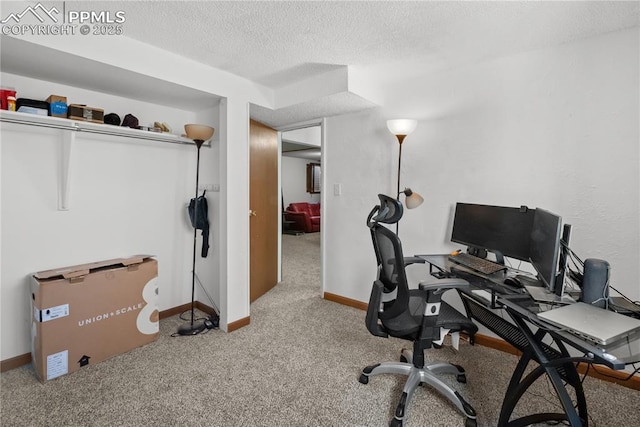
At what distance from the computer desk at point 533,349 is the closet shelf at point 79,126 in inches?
97.1

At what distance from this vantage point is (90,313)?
2092mm

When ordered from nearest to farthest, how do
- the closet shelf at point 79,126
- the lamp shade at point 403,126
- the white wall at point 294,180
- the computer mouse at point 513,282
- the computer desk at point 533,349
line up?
the computer desk at point 533,349 → the computer mouse at point 513,282 → the closet shelf at point 79,126 → the lamp shade at point 403,126 → the white wall at point 294,180

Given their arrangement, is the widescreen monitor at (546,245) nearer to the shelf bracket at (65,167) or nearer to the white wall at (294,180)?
the shelf bracket at (65,167)

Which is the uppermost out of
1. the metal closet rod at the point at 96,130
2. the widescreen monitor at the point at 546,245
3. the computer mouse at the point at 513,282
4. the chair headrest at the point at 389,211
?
the metal closet rod at the point at 96,130

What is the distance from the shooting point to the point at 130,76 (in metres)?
2.07

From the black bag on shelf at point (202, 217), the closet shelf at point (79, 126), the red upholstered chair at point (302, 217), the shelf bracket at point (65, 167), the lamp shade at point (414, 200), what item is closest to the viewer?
the closet shelf at point (79, 126)

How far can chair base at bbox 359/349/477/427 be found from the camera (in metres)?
1.56

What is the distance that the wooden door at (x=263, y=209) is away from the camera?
129 inches

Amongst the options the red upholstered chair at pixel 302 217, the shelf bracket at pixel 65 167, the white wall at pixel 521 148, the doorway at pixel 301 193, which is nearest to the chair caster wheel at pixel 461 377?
the white wall at pixel 521 148

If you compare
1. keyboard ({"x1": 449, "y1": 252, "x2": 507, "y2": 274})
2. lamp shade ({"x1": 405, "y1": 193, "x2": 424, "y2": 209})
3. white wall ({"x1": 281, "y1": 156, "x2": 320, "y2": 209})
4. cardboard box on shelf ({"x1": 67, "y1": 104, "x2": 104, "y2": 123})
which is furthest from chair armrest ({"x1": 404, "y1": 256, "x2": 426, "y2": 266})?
white wall ({"x1": 281, "y1": 156, "x2": 320, "y2": 209})

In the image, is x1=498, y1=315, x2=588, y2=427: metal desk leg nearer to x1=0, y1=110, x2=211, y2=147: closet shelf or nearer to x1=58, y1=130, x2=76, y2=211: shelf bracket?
x1=0, y1=110, x2=211, y2=147: closet shelf

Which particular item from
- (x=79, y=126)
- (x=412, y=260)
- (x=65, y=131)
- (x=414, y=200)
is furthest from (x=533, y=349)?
(x=65, y=131)

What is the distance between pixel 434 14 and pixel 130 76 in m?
2.01

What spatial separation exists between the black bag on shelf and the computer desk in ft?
6.78
